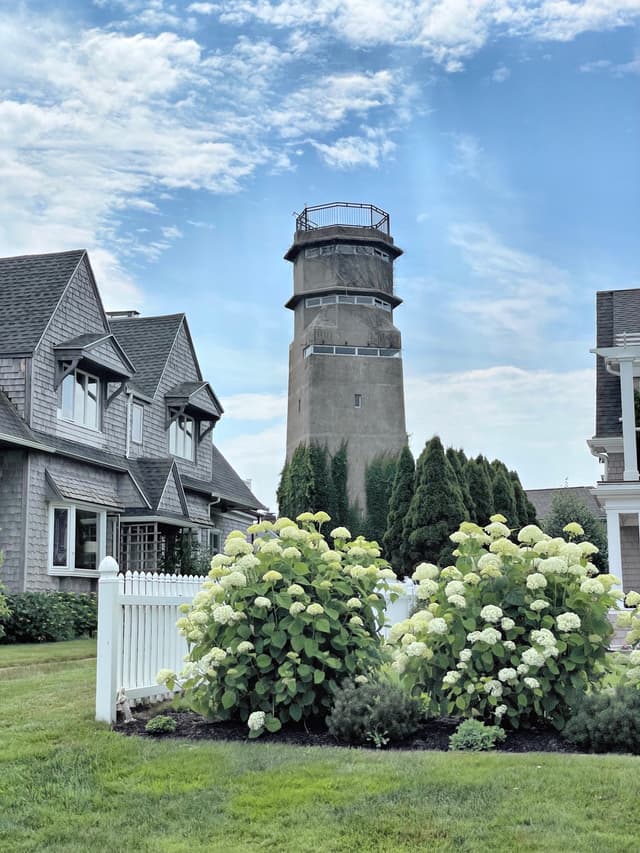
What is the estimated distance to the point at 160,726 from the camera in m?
7.41

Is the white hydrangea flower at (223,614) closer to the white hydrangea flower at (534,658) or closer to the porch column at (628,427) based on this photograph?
the white hydrangea flower at (534,658)

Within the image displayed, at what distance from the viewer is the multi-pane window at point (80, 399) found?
21141mm

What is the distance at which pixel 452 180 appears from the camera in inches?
723

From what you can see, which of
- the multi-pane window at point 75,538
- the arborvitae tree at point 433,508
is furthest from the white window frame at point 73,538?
the arborvitae tree at point 433,508

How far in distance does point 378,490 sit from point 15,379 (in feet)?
77.3

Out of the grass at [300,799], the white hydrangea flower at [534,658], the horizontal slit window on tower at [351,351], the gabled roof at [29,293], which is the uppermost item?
the horizontal slit window on tower at [351,351]

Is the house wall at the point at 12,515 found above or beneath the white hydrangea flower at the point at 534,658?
above

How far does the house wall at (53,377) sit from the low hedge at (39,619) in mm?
3468

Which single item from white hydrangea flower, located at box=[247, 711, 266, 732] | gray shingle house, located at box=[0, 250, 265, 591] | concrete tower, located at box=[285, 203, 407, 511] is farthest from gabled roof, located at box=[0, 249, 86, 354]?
concrete tower, located at box=[285, 203, 407, 511]

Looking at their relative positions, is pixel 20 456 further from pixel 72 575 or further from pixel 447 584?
pixel 447 584

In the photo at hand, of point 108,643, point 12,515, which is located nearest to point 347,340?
point 12,515

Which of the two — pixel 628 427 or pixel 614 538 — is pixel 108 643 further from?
pixel 628 427

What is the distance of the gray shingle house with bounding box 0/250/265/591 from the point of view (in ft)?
63.9

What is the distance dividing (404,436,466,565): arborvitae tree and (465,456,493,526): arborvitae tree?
1.94 m
